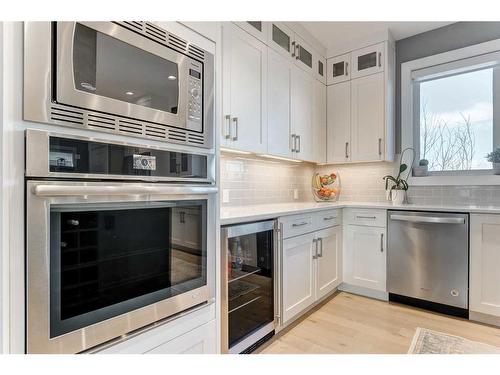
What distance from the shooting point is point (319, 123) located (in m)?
3.19

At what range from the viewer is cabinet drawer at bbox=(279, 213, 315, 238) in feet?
6.54

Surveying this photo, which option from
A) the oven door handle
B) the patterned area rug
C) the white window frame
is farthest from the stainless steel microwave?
the white window frame

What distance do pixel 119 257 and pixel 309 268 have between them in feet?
5.54

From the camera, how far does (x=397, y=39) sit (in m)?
3.11

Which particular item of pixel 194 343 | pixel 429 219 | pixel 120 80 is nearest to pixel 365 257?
pixel 429 219

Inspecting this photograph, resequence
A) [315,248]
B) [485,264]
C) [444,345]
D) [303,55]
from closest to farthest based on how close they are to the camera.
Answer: [444,345] < [485,264] < [315,248] < [303,55]

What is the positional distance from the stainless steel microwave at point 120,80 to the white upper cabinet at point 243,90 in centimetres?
77

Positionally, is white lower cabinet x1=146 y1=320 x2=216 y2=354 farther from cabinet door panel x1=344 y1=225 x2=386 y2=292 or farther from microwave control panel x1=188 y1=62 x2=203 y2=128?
cabinet door panel x1=344 y1=225 x2=386 y2=292

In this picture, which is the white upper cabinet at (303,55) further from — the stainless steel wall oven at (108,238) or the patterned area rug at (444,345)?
the patterned area rug at (444,345)

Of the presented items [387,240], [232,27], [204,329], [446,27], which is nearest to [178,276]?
[204,329]

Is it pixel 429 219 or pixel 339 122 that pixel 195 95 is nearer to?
pixel 429 219

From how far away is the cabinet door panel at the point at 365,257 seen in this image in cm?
264

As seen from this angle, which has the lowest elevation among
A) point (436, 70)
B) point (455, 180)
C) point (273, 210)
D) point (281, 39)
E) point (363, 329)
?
point (363, 329)

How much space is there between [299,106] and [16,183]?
8.26 feet
